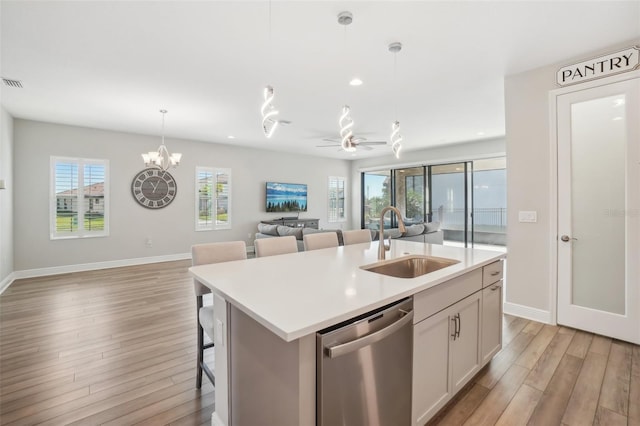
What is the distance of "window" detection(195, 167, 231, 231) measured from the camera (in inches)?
273

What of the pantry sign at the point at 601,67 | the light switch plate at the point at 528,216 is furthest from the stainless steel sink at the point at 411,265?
the pantry sign at the point at 601,67

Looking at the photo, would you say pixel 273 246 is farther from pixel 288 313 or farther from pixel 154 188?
pixel 154 188

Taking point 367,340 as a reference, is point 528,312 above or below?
below

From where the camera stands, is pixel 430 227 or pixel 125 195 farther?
pixel 430 227

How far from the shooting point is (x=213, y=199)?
7.14 meters

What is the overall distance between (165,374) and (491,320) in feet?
8.21

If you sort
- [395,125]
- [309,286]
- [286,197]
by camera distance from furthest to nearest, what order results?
[286,197] < [395,125] < [309,286]

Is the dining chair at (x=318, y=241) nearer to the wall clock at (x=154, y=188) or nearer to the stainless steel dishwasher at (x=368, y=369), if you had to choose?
the stainless steel dishwasher at (x=368, y=369)

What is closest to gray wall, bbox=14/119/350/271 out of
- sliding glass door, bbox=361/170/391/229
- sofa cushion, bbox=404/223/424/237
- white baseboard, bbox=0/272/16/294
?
white baseboard, bbox=0/272/16/294

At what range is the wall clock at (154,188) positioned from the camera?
612 centimetres

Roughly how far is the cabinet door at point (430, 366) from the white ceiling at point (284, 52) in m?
2.24

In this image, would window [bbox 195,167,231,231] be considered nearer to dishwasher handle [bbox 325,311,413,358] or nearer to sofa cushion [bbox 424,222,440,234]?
sofa cushion [bbox 424,222,440,234]

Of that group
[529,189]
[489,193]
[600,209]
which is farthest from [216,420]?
[489,193]

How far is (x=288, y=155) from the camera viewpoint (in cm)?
849
